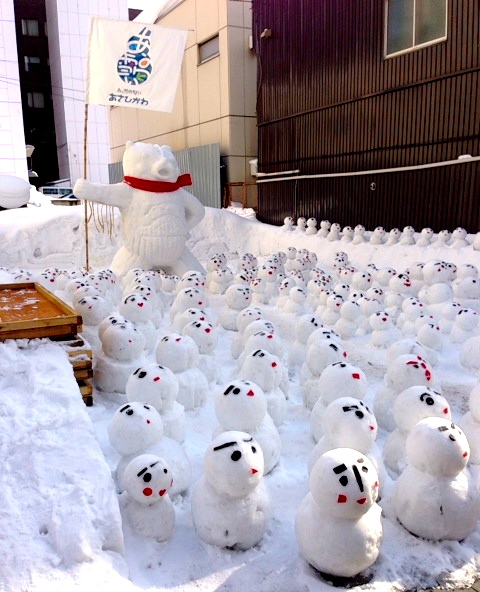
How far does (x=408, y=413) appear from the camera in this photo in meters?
3.05

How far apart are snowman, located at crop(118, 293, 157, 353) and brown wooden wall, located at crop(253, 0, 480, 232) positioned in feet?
21.4

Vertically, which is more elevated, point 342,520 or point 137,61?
point 137,61

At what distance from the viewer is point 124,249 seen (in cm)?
809

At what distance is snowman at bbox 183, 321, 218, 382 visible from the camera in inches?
177

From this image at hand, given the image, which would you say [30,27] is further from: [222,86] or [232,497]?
[232,497]

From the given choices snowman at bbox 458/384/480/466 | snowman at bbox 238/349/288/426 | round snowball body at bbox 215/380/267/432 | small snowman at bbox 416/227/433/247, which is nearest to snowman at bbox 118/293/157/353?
snowman at bbox 238/349/288/426

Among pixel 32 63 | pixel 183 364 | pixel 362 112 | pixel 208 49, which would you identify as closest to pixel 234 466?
pixel 183 364

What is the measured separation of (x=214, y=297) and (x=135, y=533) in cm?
495

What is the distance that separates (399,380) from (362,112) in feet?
28.3

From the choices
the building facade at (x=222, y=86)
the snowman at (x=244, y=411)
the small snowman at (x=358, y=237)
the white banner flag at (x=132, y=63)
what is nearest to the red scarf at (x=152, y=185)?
the white banner flag at (x=132, y=63)

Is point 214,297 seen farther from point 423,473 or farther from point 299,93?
point 299,93

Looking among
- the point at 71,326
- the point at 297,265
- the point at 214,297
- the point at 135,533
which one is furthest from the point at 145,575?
the point at 297,265

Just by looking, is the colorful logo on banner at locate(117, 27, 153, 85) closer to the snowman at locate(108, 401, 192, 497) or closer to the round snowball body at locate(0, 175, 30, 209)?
the snowman at locate(108, 401, 192, 497)

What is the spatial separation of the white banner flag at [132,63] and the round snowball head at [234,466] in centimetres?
683
